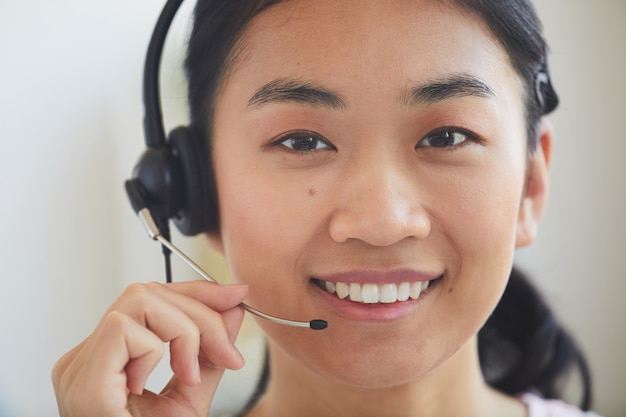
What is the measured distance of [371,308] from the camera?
985 millimetres

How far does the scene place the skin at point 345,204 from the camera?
0.88 m

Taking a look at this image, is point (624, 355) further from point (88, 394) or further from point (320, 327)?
point (88, 394)

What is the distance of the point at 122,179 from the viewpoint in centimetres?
133

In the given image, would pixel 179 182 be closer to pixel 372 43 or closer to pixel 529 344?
pixel 372 43

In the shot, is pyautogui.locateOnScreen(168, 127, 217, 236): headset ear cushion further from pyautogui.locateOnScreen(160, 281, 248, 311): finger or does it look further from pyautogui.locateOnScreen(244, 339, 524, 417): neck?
pyautogui.locateOnScreen(244, 339, 524, 417): neck

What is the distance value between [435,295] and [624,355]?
0.68m

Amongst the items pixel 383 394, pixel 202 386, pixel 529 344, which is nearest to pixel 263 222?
pixel 202 386

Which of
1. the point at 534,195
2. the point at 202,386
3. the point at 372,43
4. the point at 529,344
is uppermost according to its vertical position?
the point at 372,43

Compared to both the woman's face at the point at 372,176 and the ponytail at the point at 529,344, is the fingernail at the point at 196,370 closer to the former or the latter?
the woman's face at the point at 372,176

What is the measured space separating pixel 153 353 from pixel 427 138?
1.47ft

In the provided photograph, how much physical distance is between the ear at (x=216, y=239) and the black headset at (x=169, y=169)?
0.09 ft

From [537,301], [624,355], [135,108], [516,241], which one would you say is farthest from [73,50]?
[624,355]

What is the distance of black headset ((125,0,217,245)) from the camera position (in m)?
1.02

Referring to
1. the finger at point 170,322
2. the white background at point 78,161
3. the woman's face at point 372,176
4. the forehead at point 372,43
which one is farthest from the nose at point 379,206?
the white background at point 78,161
